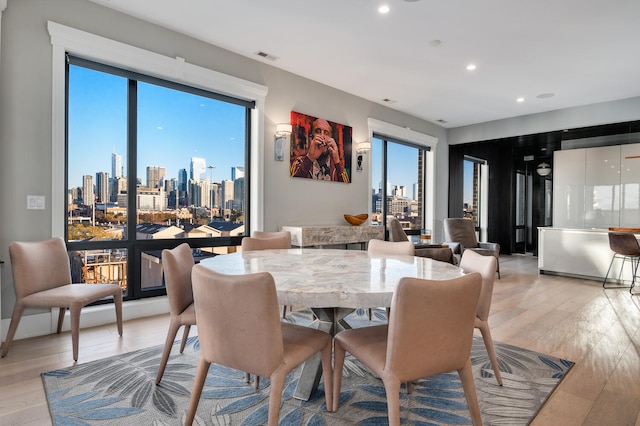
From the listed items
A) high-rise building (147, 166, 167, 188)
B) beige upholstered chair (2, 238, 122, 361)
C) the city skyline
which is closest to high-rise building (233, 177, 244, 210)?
the city skyline

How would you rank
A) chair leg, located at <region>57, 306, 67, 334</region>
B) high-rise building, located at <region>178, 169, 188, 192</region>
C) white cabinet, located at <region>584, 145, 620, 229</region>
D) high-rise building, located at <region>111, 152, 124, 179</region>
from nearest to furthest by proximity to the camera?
chair leg, located at <region>57, 306, 67, 334</region>
high-rise building, located at <region>111, 152, 124, 179</region>
high-rise building, located at <region>178, 169, 188, 192</region>
white cabinet, located at <region>584, 145, 620, 229</region>

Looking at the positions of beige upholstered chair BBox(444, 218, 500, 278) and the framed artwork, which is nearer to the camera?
the framed artwork

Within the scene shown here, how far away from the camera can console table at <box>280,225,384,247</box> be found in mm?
4090

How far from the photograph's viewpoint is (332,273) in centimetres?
181

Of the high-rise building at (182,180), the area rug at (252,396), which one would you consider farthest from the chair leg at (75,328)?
the high-rise building at (182,180)

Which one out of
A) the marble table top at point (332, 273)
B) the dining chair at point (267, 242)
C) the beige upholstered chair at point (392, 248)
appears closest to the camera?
the marble table top at point (332, 273)

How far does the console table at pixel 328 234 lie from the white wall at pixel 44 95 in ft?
1.39

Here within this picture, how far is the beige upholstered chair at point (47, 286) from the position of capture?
2453 millimetres

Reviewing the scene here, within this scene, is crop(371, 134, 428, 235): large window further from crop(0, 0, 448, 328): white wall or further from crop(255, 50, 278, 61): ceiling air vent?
crop(255, 50, 278, 61): ceiling air vent

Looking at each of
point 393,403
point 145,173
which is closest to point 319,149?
point 145,173

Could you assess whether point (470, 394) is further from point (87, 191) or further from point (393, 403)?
point (87, 191)

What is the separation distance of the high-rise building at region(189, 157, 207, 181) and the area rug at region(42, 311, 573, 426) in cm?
200

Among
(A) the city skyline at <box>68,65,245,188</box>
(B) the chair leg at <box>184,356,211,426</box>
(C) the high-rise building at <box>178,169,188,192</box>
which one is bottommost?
(B) the chair leg at <box>184,356,211,426</box>

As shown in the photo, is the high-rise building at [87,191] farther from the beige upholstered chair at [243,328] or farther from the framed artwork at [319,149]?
the beige upholstered chair at [243,328]
